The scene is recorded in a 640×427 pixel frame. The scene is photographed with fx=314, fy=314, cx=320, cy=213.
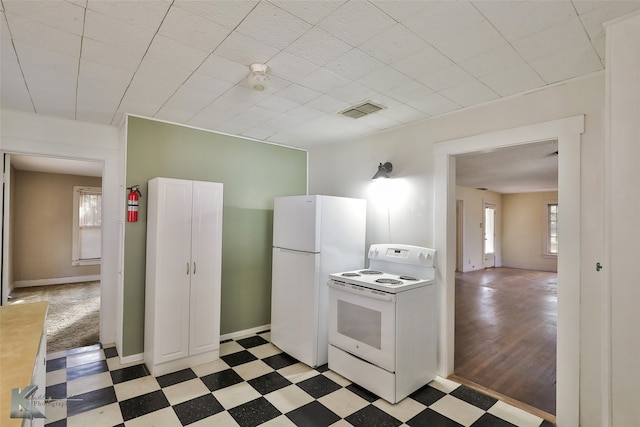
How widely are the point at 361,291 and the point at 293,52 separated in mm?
1896

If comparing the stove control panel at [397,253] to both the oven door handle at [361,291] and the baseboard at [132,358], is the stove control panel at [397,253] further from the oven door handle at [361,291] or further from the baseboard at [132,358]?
the baseboard at [132,358]

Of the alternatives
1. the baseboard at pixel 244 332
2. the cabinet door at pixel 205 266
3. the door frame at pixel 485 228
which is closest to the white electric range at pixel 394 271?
the cabinet door at pixel 205 266

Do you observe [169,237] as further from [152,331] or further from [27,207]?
[27,207]

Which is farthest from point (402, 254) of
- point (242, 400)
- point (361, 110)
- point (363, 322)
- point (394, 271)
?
point (242, 400)

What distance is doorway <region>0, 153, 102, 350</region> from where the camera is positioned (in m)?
5.72

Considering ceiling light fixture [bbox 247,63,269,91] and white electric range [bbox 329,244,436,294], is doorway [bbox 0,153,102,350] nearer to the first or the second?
white electric range [bbox 329,244,436,294]

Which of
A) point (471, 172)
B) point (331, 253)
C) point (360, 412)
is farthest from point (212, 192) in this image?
point (471, 172)

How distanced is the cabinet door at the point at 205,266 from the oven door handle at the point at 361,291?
1.19m

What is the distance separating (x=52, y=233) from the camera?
6457 millimetres

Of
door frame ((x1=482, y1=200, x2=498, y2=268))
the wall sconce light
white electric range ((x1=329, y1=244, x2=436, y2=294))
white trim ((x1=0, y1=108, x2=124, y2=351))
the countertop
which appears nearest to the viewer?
the countertop

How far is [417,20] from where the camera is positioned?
1.56 m

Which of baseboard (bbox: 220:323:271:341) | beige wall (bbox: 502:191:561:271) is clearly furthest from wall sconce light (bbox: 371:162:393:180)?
beige wall (bbox: 502:191:561:271)

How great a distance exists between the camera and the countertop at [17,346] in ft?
3.20

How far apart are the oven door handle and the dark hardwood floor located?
123 centimetres
